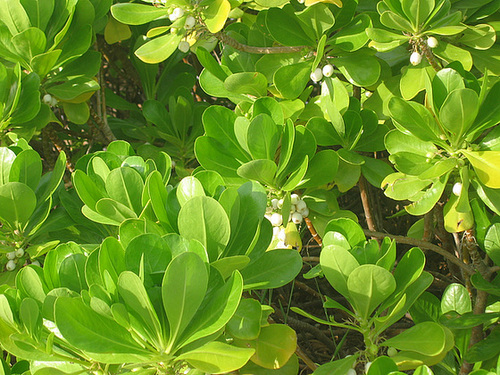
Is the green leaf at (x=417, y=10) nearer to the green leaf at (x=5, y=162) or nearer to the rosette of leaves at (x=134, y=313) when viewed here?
the rosette of leaves at (x=134, y=313)

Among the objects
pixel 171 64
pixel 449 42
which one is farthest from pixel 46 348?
pixel 171 64

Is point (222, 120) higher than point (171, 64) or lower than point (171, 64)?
higher

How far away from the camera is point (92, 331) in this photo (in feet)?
2.60

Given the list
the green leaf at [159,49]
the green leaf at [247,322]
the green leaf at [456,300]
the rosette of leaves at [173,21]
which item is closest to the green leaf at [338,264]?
the green leaf at [247,322]

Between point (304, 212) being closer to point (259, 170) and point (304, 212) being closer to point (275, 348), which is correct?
point (259, 170)

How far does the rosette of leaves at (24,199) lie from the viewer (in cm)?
118

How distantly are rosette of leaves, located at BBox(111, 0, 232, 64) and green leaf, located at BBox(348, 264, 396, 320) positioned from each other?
66cm

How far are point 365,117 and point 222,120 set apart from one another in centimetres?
35

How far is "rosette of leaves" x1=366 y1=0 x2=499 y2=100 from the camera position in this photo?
121 cm

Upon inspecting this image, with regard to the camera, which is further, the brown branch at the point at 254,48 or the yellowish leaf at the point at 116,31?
the yellowish leaf at the point at 116,31

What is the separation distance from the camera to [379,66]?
1.31m

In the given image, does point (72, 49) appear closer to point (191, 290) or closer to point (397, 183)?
point (397, 183)

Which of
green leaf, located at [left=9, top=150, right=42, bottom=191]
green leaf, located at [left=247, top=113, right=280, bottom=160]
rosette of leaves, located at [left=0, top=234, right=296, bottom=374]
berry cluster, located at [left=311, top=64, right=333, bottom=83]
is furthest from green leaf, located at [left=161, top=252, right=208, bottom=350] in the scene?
berry cluster, located at [left=311, top=64, right=333, bottom=83]

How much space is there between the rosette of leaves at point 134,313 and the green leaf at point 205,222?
0.09 ft
